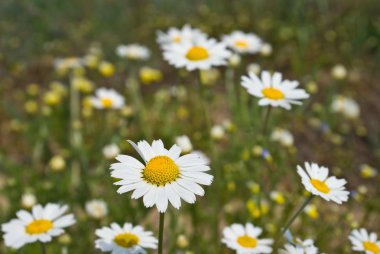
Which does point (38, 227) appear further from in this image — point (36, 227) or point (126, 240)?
point (126, 240)

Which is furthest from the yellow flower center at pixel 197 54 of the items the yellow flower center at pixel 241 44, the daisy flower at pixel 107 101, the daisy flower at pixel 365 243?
the daisy flower at pixel 365 243

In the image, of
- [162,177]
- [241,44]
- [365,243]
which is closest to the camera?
[162,177]

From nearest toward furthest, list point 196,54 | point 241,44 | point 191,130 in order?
point 196,54, point 241,44, point 191,130

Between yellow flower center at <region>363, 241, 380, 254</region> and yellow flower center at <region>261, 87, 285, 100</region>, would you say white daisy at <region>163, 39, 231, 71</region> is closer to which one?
yellow flower center at <region>261, 87, 285, 100</region>

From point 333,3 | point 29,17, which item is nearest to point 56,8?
point 29,17

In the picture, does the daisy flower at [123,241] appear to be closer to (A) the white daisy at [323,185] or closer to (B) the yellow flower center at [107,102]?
(A) the white daisy at [323,185]

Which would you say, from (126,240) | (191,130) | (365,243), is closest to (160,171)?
(126,240)

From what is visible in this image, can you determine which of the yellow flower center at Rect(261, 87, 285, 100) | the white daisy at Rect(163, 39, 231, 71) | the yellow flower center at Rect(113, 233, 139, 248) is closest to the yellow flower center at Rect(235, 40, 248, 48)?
the white daisy at Rect(163, 39, 231, 71)
